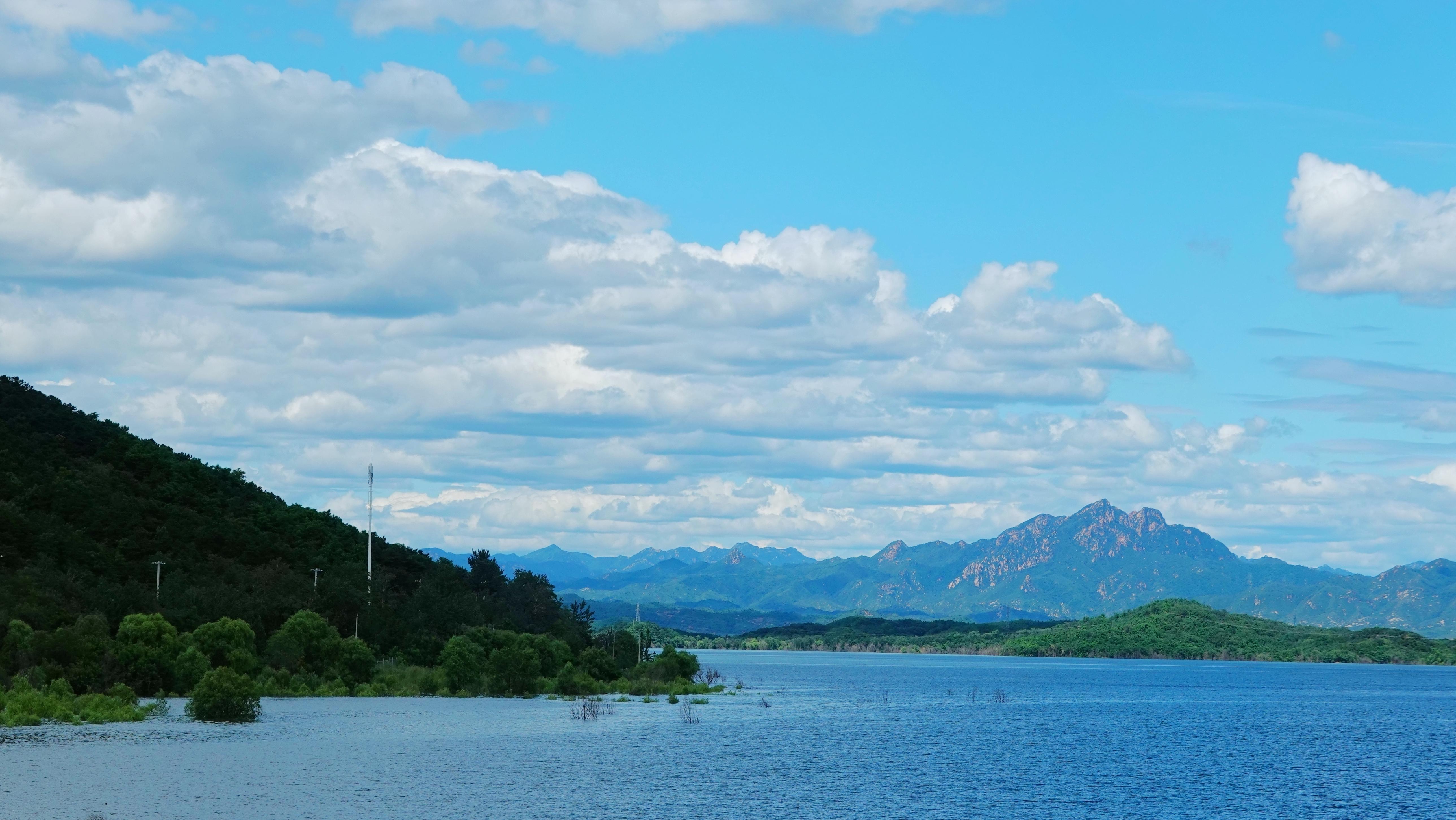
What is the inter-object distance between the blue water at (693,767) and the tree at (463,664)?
4.32 meters

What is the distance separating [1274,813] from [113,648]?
8300 cm

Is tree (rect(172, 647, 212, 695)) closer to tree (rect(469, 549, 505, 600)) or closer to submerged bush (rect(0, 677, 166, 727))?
submerged bush (rect(0, 677, 166, 727))

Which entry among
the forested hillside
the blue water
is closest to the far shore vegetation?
the forested hillside

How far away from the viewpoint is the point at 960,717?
142250mm

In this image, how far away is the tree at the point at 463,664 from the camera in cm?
14225

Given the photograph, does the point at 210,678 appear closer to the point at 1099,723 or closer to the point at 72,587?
the point at 72,587

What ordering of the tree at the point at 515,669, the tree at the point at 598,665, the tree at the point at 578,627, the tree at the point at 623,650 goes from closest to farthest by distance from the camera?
the tree at the point at 515,669, the tree at the point at 598,665, the tree at the point at 578,627, the tree at the point at 623,650

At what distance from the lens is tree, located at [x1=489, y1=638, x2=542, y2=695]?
5679 inches

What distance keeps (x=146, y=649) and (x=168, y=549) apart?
140ft

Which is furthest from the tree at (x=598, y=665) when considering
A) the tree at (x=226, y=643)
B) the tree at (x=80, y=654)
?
the tree at (x=80, y=654)

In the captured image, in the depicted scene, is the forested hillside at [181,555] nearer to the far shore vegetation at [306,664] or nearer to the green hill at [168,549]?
the green hill at [168,549]

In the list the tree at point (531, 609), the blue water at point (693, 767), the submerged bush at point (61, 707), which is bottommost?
the blue water at point (693, 767)

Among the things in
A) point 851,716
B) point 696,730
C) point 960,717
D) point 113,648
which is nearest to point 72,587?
point 113,648

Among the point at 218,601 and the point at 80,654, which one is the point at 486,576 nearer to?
the point at 218,601
